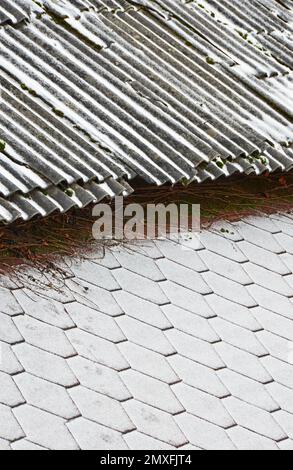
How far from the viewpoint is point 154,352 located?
4.65 metres

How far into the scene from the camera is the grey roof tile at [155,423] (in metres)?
4.20

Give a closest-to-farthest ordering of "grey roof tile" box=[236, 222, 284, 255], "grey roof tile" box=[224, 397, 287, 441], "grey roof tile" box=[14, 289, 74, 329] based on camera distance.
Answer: "grey roof tile" box=[224, 397, 287, 441] < "grey roof tile" box=[14, 289, 74, 329] < "grey roof tile" box=[236, 222, 284, 255]

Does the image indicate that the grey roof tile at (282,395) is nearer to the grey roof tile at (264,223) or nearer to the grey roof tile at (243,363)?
the grey roof tile at (243,363)

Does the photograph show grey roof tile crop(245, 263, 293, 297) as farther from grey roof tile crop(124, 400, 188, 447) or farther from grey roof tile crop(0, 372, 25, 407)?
grey roof tile crop(0, 372, 25, 407)

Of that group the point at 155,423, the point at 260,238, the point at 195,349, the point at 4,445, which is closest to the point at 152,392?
the point at 155,423

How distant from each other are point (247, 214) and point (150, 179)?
0.96 meters

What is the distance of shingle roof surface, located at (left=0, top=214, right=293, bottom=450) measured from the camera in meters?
4.18

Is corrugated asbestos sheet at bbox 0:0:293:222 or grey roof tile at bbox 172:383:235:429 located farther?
corrugated asbestos sheet at bbox 0:0:293:222

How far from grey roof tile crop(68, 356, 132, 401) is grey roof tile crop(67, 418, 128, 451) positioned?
217 millimetres

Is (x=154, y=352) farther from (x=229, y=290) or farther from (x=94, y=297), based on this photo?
(x=229, y=290)

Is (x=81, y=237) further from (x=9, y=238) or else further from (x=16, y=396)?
(x=16, y=396)

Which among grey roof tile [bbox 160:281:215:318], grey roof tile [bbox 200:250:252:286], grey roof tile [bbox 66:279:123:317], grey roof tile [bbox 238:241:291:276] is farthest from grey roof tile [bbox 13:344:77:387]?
grey roof tile [bbox 238:241:291:276]

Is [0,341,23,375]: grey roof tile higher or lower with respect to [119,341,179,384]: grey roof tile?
higher

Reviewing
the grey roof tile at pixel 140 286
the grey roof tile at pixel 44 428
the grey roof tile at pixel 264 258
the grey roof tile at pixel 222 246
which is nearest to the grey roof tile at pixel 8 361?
the grey roof tile at pixel 44 428
